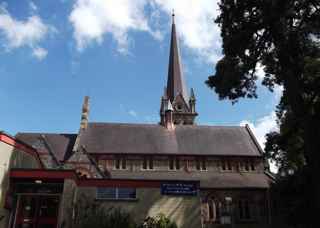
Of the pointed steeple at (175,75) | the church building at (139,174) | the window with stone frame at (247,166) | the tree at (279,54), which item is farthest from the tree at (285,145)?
the pointed steeple at (175,75)

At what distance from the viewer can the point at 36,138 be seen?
31031 mm

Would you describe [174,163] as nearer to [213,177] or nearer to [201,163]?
[201,163]

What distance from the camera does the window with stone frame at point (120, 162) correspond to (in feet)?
97.6

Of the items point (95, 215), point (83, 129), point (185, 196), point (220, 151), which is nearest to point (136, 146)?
point (83, 129)

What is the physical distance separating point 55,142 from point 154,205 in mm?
18181

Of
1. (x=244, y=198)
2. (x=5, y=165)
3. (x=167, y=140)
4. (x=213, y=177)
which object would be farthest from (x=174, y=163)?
(x=5, y=165)

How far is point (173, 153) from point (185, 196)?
13918 mm

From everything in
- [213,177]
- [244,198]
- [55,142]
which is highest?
[55,142]

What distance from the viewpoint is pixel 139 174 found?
29.2m

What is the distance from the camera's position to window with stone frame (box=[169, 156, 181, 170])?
99.7ft

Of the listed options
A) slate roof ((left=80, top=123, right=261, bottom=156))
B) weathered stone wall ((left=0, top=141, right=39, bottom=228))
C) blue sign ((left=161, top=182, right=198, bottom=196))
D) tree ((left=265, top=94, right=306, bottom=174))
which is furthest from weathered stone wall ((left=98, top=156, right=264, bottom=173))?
weathered stone wall ((left=0, top=141, right=39, bottom=228))

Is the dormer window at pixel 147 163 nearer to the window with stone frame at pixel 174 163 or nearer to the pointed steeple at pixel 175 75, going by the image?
the window with stone frame at pixel 174 163

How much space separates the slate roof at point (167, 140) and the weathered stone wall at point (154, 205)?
45.2 feet

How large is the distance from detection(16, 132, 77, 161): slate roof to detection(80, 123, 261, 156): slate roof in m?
1.62
